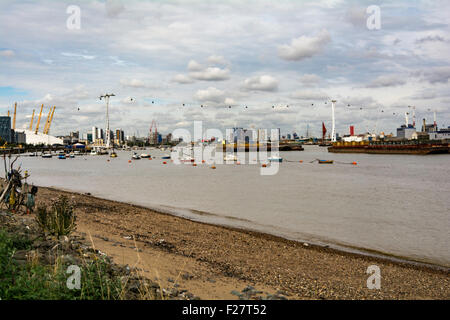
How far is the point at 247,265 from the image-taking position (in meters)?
11.5

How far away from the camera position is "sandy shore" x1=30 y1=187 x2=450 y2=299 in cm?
902

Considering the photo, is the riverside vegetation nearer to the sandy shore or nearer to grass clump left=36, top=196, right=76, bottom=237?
grass clump left=36, top=196, right=76, bottom=237

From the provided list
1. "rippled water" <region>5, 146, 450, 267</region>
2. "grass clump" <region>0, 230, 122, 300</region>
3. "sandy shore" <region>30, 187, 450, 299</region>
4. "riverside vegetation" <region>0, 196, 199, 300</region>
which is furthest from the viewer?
"rippled water" <region>5, 146, 450, 267</region>

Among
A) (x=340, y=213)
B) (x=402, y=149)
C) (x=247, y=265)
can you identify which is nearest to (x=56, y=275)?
(x=247, y=265)

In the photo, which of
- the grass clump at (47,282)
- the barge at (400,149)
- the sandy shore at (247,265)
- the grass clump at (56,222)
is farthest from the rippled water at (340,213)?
the barge at (400,149)

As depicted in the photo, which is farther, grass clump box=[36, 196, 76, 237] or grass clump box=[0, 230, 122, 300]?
grass clump box=[36, 196, 76, 237]

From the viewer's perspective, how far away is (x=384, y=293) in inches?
380

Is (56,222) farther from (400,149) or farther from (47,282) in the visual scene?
(400,149)

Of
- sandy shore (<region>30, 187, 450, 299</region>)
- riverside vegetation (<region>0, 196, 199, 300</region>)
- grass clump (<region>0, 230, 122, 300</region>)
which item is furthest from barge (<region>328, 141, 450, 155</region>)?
grass clump (<region>0, 230, 122, 300</region>)
